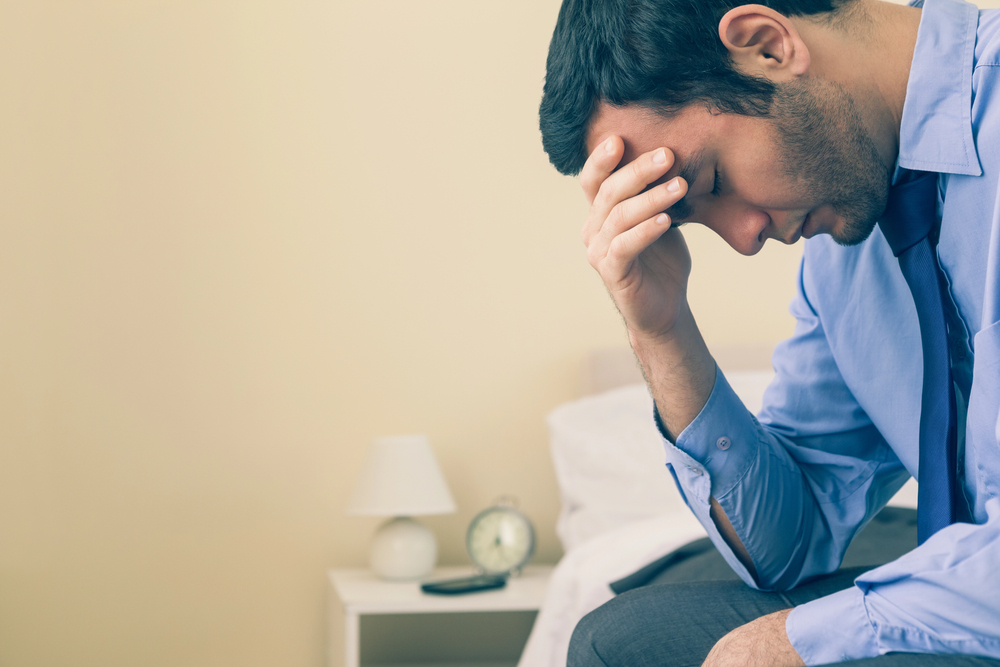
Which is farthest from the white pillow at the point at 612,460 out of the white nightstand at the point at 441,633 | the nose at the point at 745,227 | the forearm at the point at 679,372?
the nose at the point at 745,227

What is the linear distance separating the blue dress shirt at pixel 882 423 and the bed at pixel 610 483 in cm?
71

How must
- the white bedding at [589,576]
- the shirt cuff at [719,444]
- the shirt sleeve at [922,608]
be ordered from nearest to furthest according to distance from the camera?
the shirt sleeve at [922,608] → the shirt cuff at [719,444] → the white bedding at [589,576]

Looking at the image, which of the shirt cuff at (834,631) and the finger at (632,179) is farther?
the finger at (632,179)

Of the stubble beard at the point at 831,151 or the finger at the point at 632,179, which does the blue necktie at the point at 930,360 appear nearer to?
the stubble beard at the point at 831,151

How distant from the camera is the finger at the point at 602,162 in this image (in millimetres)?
775

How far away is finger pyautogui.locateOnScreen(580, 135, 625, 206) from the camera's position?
0.77 meters

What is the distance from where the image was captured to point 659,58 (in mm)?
740

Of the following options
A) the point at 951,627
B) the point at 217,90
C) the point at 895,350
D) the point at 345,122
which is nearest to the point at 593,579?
the point at 895,350

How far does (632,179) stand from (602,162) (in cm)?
3

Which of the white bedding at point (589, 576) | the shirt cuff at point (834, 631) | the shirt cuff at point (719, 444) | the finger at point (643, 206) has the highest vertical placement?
the finger at point (643, 206)

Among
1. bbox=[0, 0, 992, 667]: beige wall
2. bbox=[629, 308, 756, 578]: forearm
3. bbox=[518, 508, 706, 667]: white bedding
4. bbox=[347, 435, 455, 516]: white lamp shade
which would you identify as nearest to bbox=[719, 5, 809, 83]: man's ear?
bbox=[629, 308, 756, 578]: forearm

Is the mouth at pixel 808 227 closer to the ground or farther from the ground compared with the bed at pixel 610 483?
farther from the ground

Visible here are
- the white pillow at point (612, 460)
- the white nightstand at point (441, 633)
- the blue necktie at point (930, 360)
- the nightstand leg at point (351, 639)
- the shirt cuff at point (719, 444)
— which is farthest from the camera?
the white nightstand at point (441, 633)

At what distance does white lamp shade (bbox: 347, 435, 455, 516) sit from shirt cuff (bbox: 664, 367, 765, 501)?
1.28m
